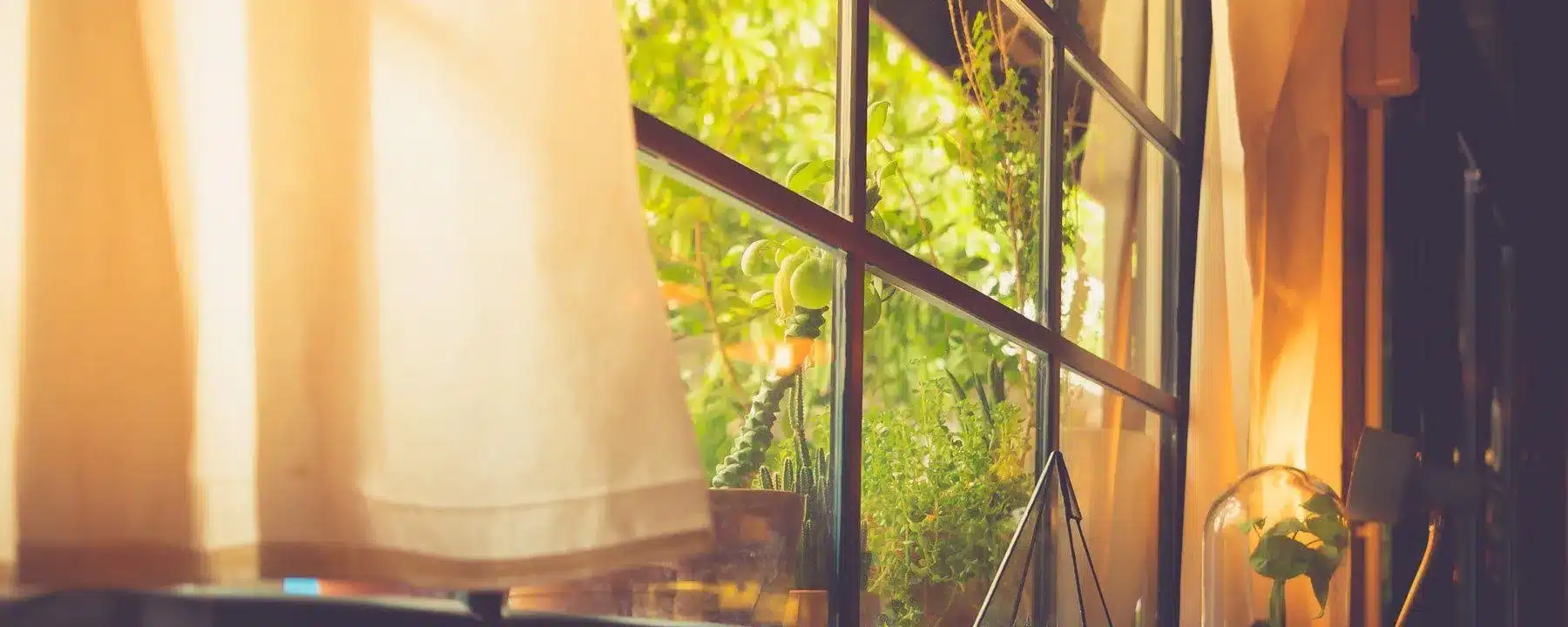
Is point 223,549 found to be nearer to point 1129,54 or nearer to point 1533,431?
point 1129,54

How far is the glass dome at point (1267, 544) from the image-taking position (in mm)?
2266

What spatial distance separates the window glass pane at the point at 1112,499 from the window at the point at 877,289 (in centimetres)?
1

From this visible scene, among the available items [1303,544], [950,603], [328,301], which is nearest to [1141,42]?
[1303,544]

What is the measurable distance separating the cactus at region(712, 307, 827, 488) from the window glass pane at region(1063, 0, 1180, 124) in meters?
1.13

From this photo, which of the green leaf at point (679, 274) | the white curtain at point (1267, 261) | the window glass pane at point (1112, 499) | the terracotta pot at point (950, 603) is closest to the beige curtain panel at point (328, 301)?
the green leaf at point (679, 274)

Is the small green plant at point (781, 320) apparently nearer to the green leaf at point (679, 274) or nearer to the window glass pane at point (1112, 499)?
the green leaf at point (679, 274)

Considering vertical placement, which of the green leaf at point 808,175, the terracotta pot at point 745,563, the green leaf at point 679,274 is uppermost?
the green leaf at point 808,175

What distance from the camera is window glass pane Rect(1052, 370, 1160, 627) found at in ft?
6.57

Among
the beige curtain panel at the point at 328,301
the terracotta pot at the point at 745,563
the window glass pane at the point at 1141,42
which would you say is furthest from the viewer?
the window glass pane at the point at 1141,42

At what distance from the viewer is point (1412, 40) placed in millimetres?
3328

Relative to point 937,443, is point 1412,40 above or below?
above

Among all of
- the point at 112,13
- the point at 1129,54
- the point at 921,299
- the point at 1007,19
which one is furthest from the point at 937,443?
the point at 1129,54

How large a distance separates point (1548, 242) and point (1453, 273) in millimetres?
273

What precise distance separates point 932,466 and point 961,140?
0.43m
